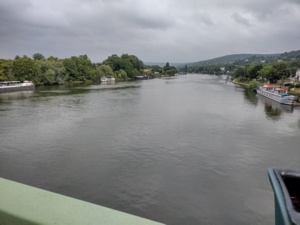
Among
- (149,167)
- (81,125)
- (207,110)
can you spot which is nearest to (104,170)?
(149,167)

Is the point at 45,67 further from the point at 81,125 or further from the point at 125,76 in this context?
the point at 81,125

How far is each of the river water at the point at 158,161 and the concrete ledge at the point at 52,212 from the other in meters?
6.74

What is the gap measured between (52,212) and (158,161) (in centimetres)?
1091

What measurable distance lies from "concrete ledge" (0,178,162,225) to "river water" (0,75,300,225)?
→ 6.74 meters

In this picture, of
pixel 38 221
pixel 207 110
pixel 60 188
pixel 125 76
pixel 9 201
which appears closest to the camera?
pixel 38 221

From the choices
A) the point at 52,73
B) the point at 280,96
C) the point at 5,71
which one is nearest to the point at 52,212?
the point at 280,96

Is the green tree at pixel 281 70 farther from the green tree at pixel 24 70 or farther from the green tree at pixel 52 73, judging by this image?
the green tree at pixel 24 70

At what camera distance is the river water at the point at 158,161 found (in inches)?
339

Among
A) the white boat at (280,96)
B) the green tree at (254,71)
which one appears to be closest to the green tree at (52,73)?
the white boat at (280,96)

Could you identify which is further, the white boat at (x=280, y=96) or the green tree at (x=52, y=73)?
the green tree at (x=52, y=73)

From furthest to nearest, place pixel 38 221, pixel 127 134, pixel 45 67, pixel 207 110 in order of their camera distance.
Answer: pixel 45 67 < pixel 207 110 < pixel 127 134 < pixel 38 221

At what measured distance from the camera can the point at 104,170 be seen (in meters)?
11.0

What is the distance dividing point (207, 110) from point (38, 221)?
26.6 metres

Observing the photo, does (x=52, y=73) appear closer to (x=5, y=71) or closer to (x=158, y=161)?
(x=5, y=71)
